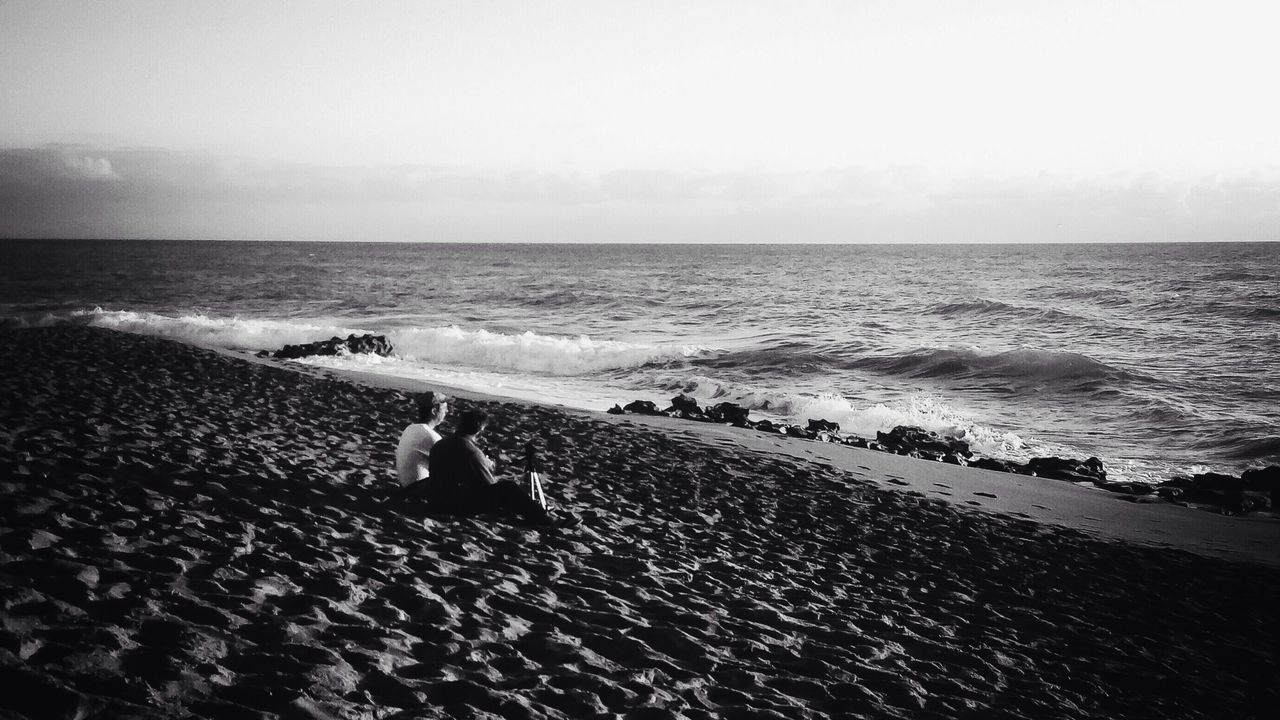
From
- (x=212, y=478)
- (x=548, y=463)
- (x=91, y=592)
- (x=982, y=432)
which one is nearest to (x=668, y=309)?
(x=982, y=432)

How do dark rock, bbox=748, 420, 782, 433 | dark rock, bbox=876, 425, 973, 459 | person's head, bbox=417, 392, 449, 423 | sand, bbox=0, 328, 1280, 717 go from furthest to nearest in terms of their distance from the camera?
dark rock, bbox=748, 420, 782, 433, dark rock, bbox=876, 425, 973, 459, person's head, bbox=417, 392, 449, 423, sand, bbox=0, 328, 1280, 717

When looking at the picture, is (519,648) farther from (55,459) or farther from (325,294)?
(325,294)

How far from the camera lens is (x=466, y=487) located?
7.93 m

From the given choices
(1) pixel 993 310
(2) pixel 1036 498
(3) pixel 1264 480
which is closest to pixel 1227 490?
(3) pixel 1264 480

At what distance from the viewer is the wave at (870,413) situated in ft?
55.7

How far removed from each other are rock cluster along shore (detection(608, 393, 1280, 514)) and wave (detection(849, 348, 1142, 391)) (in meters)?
8.87

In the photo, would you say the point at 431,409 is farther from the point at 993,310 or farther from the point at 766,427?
the point at 993,310

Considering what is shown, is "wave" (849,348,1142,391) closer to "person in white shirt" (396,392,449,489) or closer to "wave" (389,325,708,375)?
"wave" (389,325,708,375)

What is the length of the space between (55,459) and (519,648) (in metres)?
5.92

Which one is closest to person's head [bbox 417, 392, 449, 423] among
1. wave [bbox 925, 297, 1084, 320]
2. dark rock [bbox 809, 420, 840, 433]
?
dark rock [bbox 809, 420, 840, 433]

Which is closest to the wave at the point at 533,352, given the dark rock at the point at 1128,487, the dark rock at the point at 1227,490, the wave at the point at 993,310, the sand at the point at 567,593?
the sand at the point at 567,593

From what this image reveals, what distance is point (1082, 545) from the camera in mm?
9508

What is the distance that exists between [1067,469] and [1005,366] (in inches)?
502

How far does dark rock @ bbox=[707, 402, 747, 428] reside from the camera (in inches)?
675
